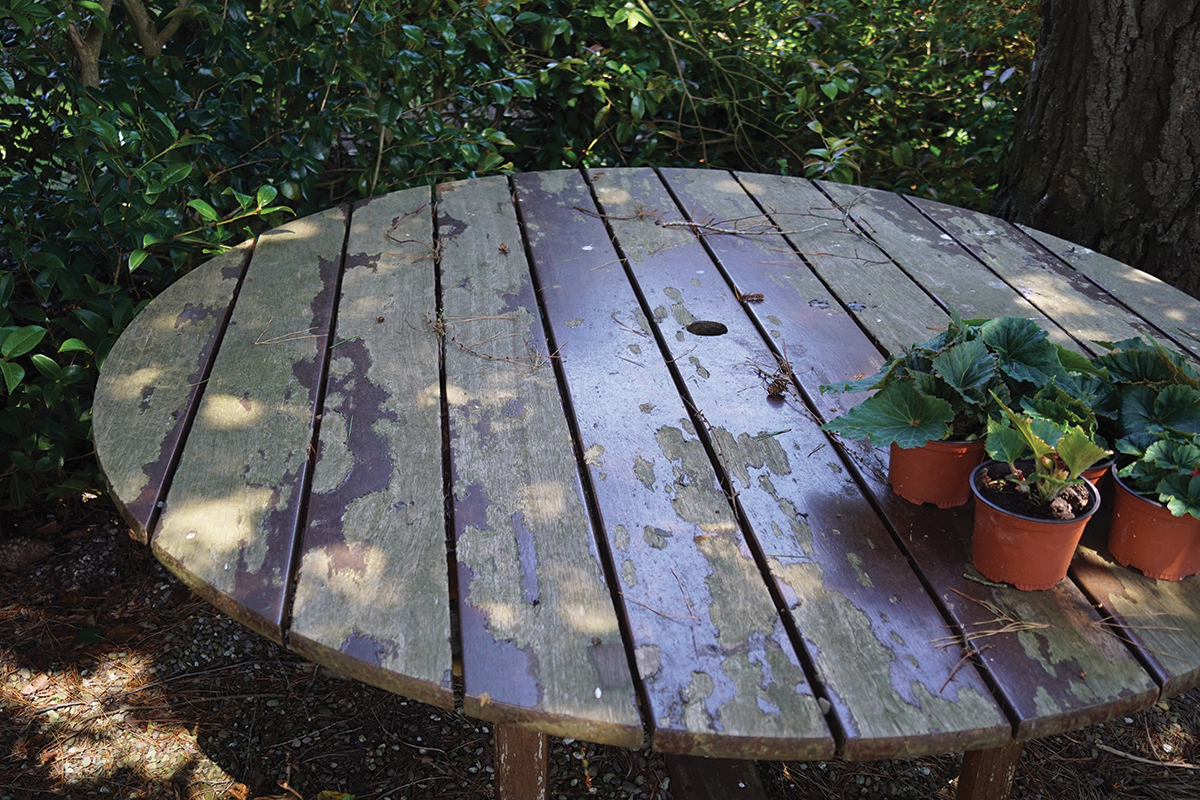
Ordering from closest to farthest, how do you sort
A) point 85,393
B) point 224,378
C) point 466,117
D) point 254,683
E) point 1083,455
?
point 1083,455, point 224,378, point 254,683, point 85,393, point 466,117

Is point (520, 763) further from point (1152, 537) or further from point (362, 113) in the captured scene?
point (362, 113)

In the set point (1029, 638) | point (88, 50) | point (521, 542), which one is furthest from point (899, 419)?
point (88, 50)

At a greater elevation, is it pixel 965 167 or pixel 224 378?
pixel 224 378

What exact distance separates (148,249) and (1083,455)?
6.24ft

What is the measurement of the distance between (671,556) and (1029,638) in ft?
1.28

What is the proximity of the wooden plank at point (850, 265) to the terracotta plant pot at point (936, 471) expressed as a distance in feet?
1.35

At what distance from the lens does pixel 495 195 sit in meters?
2.06

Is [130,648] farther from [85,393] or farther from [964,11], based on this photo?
[964,11]

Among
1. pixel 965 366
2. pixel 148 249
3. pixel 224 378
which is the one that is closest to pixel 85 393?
pixel 148 249

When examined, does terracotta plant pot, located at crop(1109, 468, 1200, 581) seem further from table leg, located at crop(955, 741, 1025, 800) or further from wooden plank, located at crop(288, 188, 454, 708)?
wooden plank, located at crop(288, 188, 454, 708)

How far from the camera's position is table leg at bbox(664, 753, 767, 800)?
169 cm

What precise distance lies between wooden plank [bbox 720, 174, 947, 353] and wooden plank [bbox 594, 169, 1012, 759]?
0.09 metres

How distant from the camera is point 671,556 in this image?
1084 millimetres

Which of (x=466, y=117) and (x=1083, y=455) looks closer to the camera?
(x=1083, y=455)
